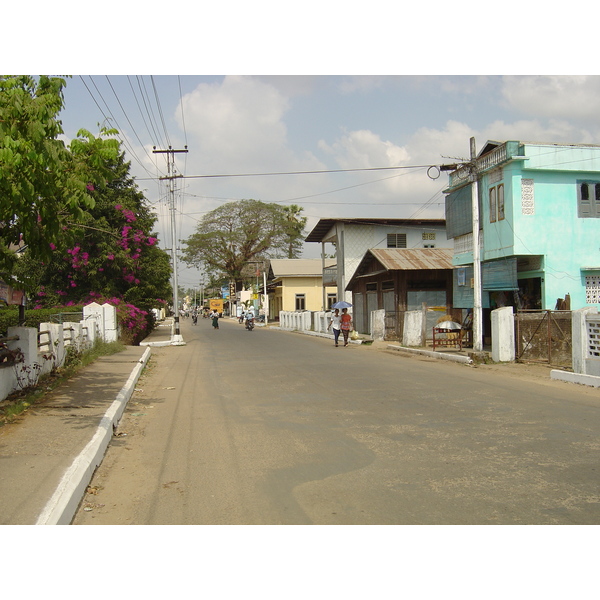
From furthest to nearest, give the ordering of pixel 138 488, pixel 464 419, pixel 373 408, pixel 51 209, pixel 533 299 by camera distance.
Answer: pixel 533 299, pixel 373 408, pixel 464 419, pixel 51 209, pixel 138 488

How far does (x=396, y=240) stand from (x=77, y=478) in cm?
3831

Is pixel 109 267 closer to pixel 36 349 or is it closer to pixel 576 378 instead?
pixel 36 349

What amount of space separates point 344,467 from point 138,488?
6.81 feet

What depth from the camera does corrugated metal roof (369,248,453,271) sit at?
27.0 metres

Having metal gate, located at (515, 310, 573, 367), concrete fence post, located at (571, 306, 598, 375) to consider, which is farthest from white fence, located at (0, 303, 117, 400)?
metal gate, located at (515, 310, 573, 367)

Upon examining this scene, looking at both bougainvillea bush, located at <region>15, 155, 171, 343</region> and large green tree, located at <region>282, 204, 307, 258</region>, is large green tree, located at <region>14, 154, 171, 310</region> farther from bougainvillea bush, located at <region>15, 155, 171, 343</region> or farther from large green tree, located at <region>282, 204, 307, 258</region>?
large green tree, located at <region>282, 204, 307, 258</region>

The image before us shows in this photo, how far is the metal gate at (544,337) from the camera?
48.7 ft

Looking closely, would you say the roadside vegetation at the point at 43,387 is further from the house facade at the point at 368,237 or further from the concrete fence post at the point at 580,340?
the house facade at the point at 368,237

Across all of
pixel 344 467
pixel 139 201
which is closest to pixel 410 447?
pixel 344 467

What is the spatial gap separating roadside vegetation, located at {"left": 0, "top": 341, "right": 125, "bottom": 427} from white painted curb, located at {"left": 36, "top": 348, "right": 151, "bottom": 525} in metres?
1.32

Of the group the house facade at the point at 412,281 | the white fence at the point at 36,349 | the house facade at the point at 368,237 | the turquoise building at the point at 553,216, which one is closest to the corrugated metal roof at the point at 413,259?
the house facade at the point at 412,281

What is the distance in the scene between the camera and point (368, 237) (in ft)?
137

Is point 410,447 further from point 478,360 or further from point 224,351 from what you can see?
point 224,351

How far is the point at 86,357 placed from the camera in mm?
16203
